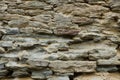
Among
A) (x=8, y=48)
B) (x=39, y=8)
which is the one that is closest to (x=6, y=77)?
(x=8, y=48)

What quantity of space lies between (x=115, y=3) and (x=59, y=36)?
116 centimetres

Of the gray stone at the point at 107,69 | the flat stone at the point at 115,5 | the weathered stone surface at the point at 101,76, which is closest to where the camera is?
the weathered stone surface at the point at 101,76

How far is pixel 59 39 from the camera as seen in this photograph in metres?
4.93

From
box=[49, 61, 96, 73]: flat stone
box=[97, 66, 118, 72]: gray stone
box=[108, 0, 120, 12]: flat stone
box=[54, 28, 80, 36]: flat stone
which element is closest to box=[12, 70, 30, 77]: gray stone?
box=[49, 61, 96, 73]: flat stone

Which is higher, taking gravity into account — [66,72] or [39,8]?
[39,8]

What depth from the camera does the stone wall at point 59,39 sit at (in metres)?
4.62

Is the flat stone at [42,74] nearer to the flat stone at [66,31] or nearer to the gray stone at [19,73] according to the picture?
the gray stone at [19,73]

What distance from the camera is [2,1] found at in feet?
17.3

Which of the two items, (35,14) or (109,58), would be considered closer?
(109,58)

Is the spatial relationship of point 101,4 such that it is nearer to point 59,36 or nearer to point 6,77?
point 59,36

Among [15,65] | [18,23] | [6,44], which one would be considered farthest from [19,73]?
[18,23]

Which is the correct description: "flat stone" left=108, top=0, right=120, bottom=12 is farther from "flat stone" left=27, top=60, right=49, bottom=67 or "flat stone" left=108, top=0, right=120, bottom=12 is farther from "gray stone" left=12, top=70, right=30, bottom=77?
"gray stone" left=12, top=70, right=30, bottom=77

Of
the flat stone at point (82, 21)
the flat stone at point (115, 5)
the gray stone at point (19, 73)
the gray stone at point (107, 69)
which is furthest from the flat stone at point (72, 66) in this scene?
the flat stone at point (115, 5)

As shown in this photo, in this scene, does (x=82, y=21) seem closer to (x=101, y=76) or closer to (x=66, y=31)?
(x=66, y=31)
